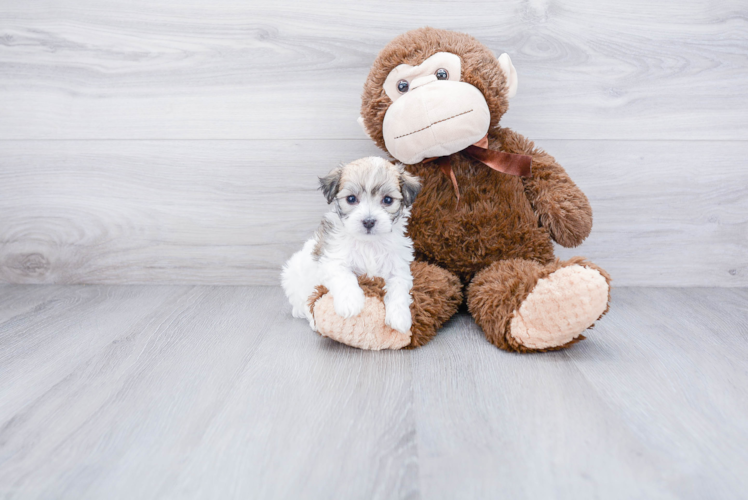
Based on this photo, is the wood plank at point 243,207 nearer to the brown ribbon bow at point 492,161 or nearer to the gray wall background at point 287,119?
the gray wall background at point 287,119

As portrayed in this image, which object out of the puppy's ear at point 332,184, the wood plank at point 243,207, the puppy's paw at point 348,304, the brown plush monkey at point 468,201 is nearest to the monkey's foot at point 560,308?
the brown plush monkey at point 468,201

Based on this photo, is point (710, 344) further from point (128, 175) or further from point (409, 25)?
point (128, 175)

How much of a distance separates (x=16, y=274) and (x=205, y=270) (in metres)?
0.67

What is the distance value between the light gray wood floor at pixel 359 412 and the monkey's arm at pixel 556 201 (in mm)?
268

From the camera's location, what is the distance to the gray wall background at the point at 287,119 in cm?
154

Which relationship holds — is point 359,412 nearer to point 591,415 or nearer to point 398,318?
point 398,318

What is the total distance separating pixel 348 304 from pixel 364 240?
0.19 m

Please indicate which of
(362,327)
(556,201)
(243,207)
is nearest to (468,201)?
(556,201)

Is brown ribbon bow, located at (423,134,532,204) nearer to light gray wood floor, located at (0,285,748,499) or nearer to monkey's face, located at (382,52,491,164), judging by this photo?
monkey's face, located at (382,52,491,164)

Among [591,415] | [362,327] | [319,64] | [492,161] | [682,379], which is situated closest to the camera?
[591,415]

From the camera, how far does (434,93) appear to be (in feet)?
3.97

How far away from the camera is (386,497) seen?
68cm

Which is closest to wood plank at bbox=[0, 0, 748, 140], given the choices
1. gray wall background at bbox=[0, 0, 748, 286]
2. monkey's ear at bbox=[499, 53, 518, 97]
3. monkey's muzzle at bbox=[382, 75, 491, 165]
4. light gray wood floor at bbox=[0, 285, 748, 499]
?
gray wall background at bbox=[0, 0, 748, 286]

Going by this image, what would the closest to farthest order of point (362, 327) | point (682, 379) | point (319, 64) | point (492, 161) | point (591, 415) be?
1. point (591, 415)
2. point (682, 379)
3. point (362, 327)
4. point (492, 161)
5. point (319, 64)
